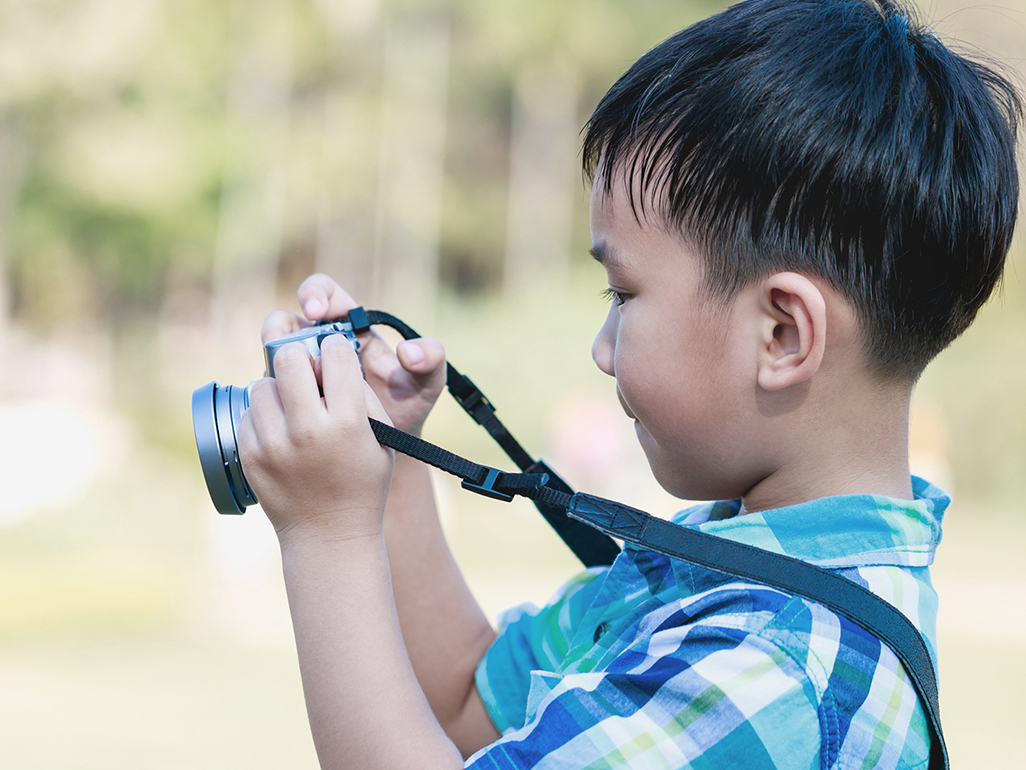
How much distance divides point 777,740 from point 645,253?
477 millimetres

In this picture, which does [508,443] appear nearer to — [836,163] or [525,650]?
[525,650]

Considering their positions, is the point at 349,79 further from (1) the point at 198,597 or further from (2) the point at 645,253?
(2) the point at 645,253

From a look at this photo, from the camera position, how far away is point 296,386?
99 cm

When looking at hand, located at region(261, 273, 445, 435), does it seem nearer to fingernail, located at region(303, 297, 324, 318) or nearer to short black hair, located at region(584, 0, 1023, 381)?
fingernail, located at region(303, 297, 324, 318)

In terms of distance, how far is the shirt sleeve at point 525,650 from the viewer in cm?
128

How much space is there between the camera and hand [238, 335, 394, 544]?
98cm

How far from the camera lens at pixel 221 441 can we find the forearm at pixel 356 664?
0.13 meters

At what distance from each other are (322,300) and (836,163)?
2.36 feet

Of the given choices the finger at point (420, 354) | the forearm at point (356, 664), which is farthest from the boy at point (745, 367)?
the finger at point (420, 354)

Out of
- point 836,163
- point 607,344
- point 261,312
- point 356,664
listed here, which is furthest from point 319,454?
point 261,312

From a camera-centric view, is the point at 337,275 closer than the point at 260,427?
No

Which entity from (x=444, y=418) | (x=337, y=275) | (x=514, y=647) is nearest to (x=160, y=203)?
(x=337, y=275)

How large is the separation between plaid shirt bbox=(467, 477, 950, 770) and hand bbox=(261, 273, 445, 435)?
1.55 ft

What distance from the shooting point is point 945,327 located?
42.4 inches
